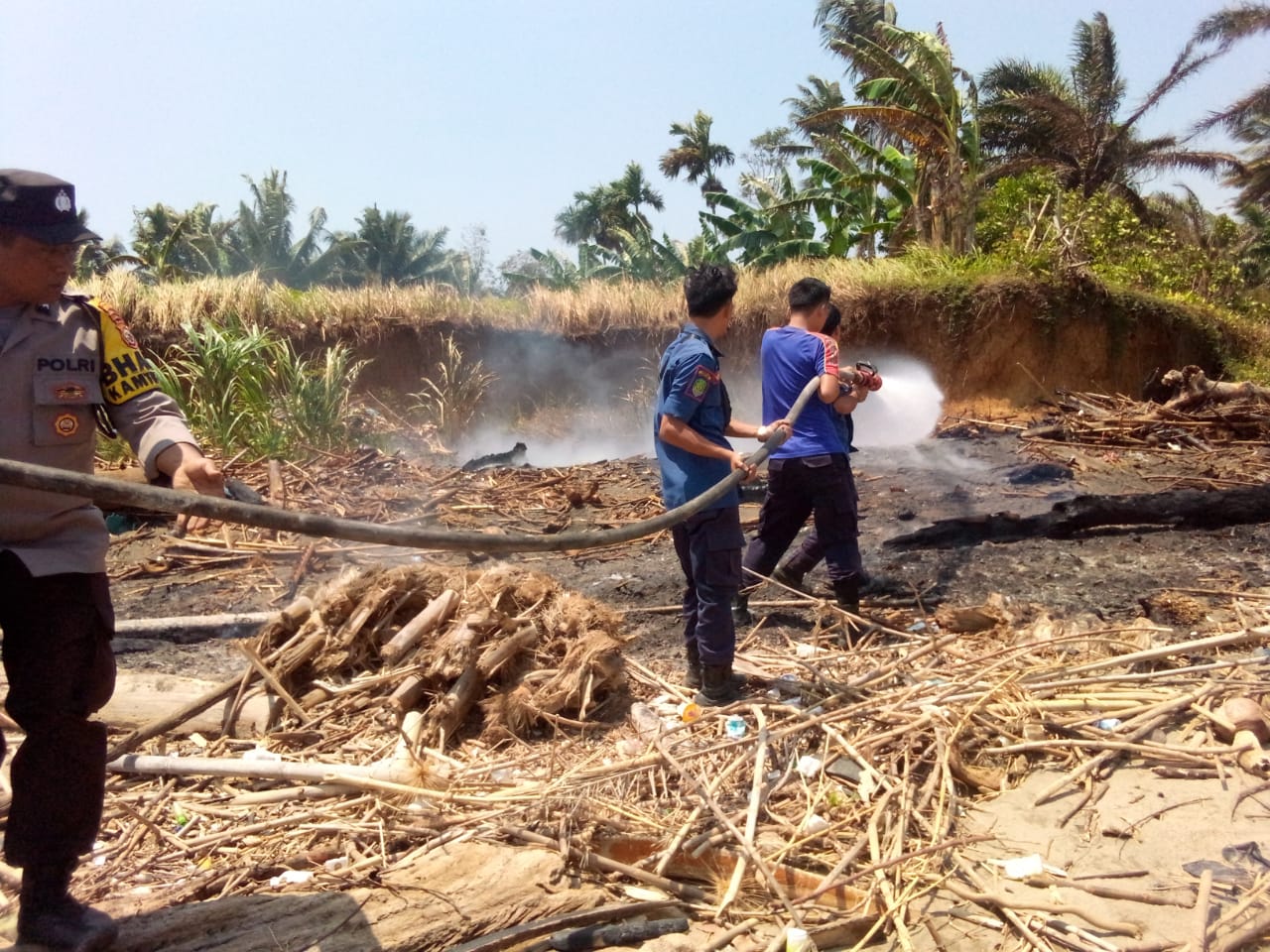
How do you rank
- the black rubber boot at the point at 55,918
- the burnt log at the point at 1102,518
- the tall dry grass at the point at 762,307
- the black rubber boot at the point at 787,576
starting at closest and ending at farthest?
the black rubber boot at the point at 55,918, the black rubber boot at the point at 787,576, the burnt log at the point at 1102,518, the tall dry grass at the point at 762,307

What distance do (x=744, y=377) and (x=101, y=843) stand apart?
526 inches

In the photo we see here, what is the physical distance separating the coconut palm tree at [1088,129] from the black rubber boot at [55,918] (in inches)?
912

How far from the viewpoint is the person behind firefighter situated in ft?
15.7

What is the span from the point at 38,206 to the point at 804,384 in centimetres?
343

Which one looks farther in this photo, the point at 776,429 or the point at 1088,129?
the point at 1088,129

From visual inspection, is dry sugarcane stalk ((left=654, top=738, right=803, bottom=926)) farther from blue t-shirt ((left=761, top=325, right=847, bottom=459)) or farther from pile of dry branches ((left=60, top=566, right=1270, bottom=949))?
blue t-shirt ((left=761, top=325, right=847, bottom=459))

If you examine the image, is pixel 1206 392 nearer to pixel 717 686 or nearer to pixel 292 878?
pixel 717 686

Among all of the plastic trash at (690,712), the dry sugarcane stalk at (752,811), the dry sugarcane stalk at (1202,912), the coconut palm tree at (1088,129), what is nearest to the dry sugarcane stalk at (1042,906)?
the dry sugarcane stalk at (1202,912)

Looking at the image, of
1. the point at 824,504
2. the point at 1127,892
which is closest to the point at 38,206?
the point at 1127,892

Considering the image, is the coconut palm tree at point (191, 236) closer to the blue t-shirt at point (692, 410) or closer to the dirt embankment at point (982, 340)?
the dirt embankment at point (982, 340)

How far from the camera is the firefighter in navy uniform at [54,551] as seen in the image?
7.25ft

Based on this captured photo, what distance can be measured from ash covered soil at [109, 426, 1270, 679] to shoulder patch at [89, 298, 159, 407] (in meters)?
2.29

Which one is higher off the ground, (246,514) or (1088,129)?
(1088,129)

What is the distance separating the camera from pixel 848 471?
484 centimetres
